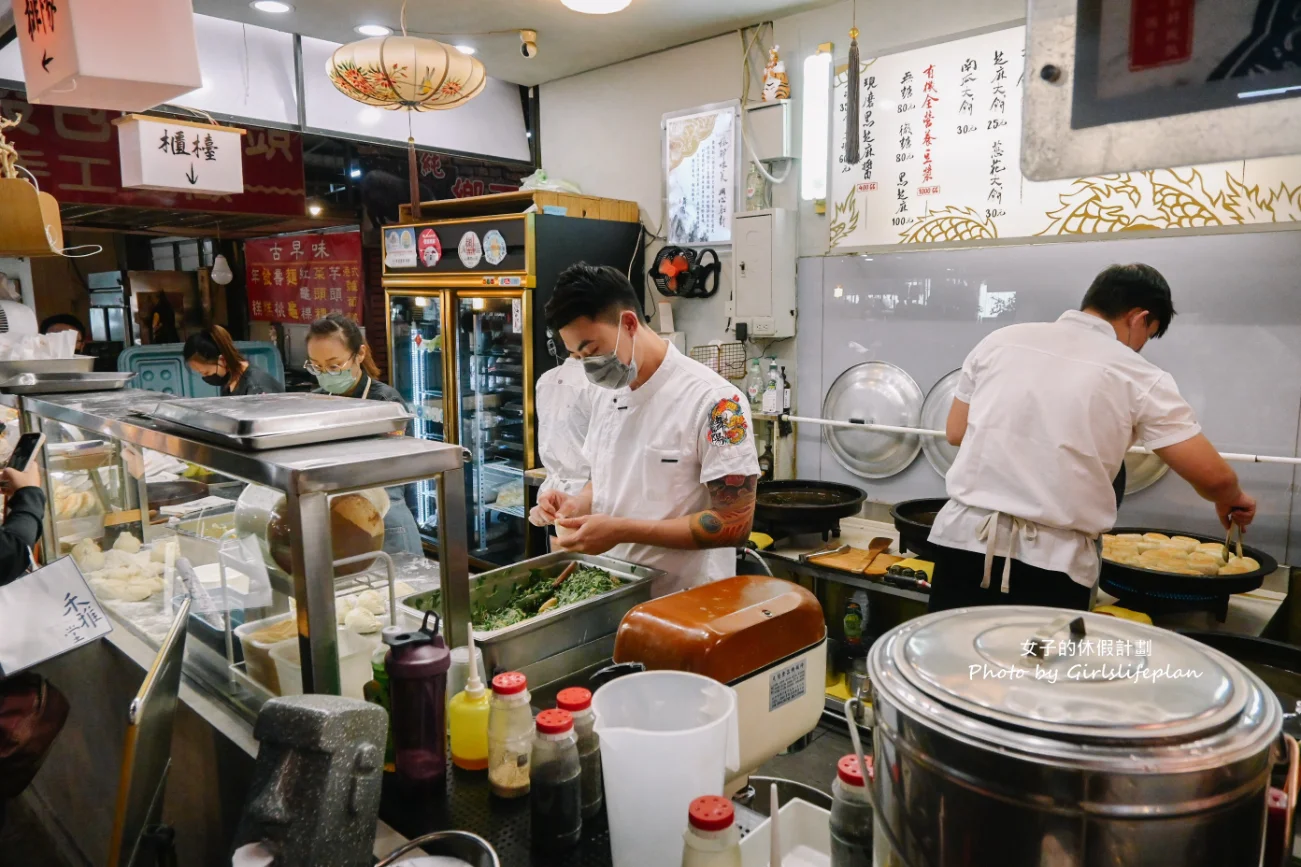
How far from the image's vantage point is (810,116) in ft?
14.0

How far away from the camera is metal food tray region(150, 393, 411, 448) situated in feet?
5.04

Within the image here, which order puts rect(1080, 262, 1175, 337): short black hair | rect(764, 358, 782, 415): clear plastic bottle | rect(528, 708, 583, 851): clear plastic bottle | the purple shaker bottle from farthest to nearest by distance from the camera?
rect(764, 358, 782, 415): clear plastic bottle, rect(1080, 262, 1175, 337): short black hair, the purple shaker bottle, rect(528, 708, 583, 851): clear plastic bottle

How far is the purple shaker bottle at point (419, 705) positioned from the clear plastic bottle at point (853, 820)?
0.66 m

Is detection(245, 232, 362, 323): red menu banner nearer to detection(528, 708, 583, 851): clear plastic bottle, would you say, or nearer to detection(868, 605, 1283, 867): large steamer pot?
detection(528, 708, 583, 851): clear plastic bottle

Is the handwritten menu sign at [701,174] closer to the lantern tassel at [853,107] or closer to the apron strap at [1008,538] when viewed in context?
the lantern tassel at [853,107]

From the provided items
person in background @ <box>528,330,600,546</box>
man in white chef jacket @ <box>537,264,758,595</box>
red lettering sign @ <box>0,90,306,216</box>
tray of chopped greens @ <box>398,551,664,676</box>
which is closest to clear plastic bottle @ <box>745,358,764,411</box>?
person in background @ <box>528,330,600,546</box>

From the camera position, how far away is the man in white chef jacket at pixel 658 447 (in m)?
2.24

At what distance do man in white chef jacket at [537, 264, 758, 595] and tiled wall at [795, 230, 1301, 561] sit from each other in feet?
6.71

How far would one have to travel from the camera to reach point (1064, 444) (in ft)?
8.08

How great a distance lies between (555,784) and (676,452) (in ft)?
4.11

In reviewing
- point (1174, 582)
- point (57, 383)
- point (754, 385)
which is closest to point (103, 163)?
point (57, 383)

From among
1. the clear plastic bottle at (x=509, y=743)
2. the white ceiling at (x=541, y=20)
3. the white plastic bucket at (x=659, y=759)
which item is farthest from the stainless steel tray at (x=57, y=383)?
the white ceiling at (x=541, y=20)

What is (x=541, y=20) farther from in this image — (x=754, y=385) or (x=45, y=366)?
(x=45, y=366)

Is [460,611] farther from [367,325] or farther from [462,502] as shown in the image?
[367,325]
